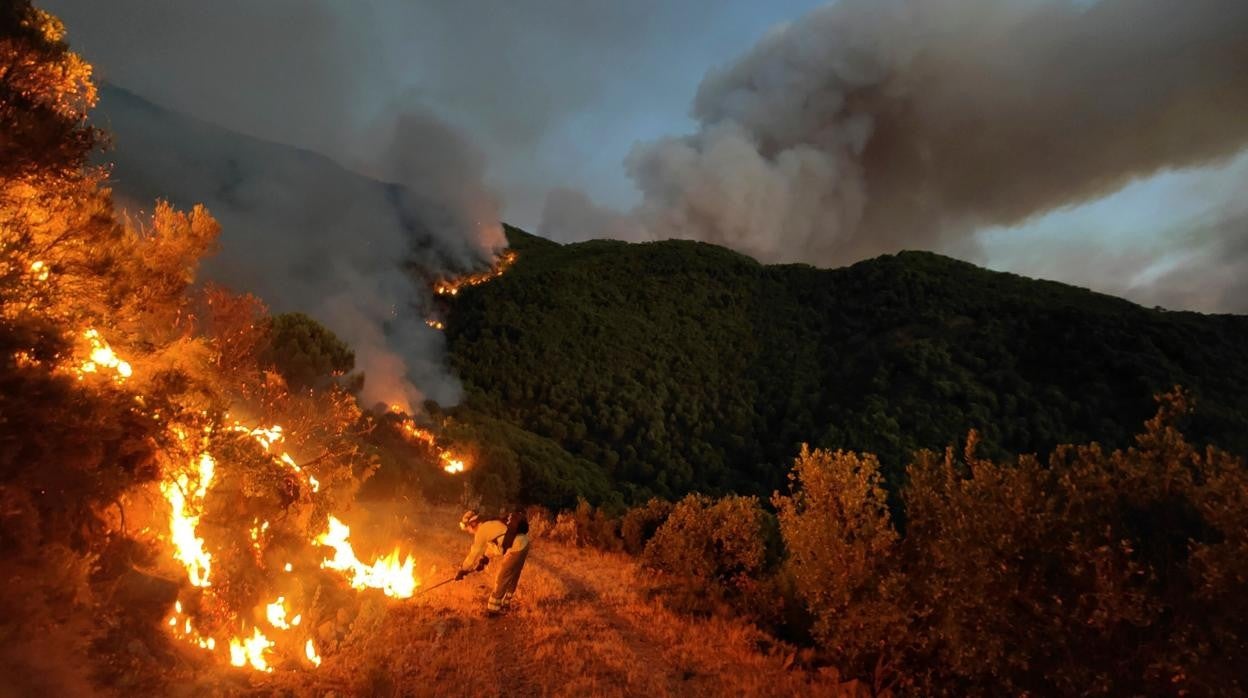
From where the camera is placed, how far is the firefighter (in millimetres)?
9773

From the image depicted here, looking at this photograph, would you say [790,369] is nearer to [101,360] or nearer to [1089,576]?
[1089,576]

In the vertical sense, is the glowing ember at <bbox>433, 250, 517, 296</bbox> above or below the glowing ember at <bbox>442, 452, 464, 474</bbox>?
above

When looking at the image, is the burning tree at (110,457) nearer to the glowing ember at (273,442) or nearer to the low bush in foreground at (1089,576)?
the glowing ember at (273,442)

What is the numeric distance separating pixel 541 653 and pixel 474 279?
60.2 meters

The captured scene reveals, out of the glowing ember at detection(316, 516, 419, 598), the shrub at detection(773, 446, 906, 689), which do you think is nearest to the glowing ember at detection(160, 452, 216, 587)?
the glowing ember at detection(316, 516, 419, 598)

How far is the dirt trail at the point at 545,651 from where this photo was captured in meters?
7.15

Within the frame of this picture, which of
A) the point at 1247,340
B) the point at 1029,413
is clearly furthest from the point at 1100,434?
the point at 1247,340

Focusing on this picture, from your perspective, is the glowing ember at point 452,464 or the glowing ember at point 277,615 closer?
the glowing ember at point 277,615

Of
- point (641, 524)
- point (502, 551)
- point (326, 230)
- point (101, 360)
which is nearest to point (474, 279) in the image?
point (326, 230)

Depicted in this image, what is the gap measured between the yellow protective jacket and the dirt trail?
0.79 m

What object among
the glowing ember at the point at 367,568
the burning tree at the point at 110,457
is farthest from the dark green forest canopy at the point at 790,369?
the burning tree at the point at 110,457

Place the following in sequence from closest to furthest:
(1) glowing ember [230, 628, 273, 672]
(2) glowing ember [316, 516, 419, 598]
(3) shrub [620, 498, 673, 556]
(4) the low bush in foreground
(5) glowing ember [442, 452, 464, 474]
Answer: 1. (4) the low bush in foreground
2. (1) glowing ember [230, 628, 273, 672]
3. (2) glowing ember [316, 516, 419, 598]
4. (3) shrub [620, 498, 673, 556]
5. (5) glowing ember [442, 452, 464, 474]

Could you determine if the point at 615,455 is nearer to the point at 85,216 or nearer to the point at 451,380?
the point at 451,380

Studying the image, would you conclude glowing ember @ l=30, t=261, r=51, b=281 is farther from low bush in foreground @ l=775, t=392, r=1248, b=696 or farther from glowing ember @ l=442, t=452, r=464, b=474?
glowing ember @ l=442, t=452, r=464, b=474
